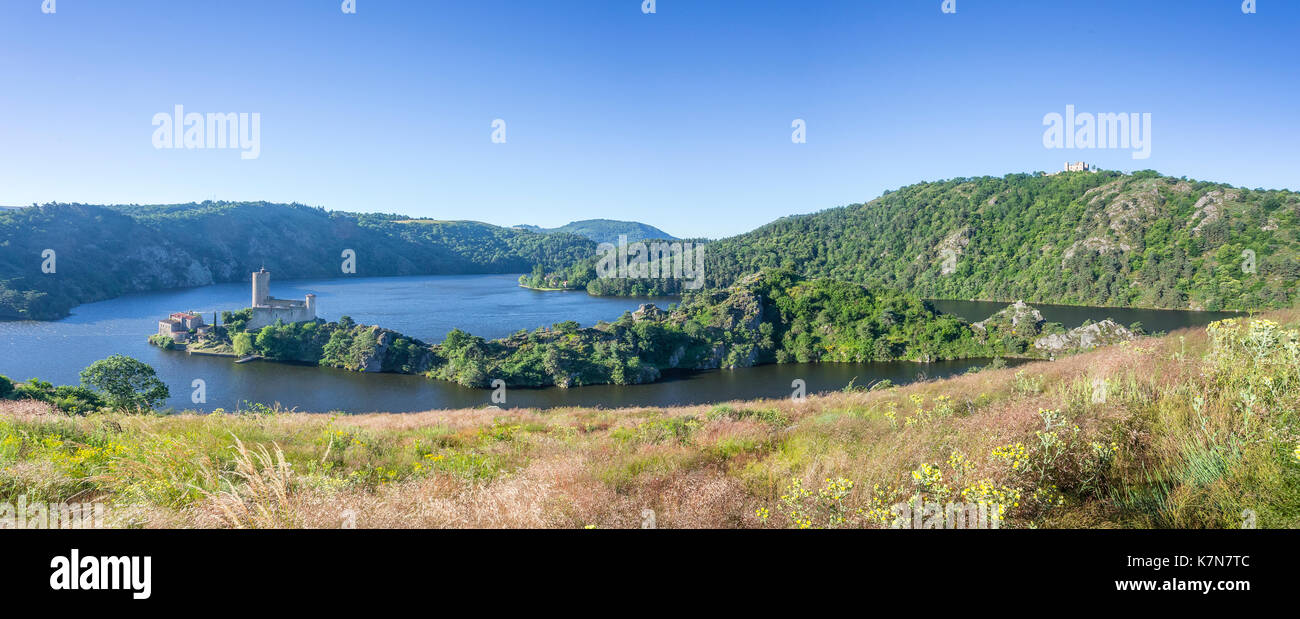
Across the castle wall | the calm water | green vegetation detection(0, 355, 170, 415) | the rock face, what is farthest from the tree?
the rock face

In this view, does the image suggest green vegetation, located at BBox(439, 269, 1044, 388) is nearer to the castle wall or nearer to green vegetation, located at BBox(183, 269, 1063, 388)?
green vegetation, located at BBox(183, 269, 1063, 388)

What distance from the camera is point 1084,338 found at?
41.5m

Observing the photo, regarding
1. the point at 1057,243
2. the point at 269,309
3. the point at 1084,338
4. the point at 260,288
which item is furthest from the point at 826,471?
the point at 1057,243

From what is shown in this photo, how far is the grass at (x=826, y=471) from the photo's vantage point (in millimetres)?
2754

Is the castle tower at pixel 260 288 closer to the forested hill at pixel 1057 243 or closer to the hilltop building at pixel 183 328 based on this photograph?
the hilltop building at pixel 183 328

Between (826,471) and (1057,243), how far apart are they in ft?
373

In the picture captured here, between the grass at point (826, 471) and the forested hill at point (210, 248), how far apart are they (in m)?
87.7

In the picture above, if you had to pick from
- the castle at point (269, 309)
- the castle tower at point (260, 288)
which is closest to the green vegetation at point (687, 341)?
the castle at point (269, 309)

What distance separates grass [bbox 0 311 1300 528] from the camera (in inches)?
108

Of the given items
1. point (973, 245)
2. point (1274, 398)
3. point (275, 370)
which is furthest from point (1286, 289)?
point (275, 370)

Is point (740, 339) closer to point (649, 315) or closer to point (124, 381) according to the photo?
point (649, 315)

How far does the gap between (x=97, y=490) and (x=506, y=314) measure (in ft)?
225
